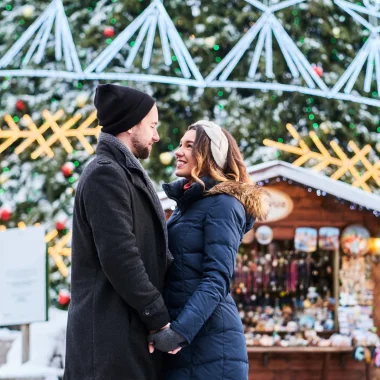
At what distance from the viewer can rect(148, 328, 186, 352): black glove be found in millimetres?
3055

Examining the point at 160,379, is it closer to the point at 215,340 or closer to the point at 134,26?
the point at 215,340

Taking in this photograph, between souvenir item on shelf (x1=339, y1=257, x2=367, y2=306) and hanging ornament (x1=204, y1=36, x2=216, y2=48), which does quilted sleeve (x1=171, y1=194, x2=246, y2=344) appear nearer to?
souvenir item on shelf (x1=339, y1=257, x2=367, y2=306)

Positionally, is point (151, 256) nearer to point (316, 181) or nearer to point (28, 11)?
point (316, 181)

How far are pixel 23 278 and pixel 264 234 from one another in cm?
330

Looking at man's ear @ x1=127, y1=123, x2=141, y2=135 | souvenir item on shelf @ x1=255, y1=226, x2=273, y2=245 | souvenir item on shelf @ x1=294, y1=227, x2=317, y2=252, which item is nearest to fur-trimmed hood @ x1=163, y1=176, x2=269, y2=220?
man's ear @ x1=127, y1=123, x2=141, y2=135

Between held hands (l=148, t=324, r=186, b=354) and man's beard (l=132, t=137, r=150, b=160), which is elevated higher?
man's beard (l=132, t=137, r=150, b=160)

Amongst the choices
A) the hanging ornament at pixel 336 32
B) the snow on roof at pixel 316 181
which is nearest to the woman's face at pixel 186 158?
the snow on roof at pixel 316 181

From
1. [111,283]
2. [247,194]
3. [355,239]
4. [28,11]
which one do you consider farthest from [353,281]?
[28,11]

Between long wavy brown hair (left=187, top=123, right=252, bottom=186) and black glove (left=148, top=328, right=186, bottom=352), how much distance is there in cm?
63

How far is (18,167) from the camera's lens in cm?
1271

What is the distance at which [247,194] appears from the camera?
11.0 feet

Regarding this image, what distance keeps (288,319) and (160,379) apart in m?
5.45

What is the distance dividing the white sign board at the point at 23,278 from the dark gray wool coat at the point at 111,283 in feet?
7.70

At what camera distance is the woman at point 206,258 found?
3.17 m
